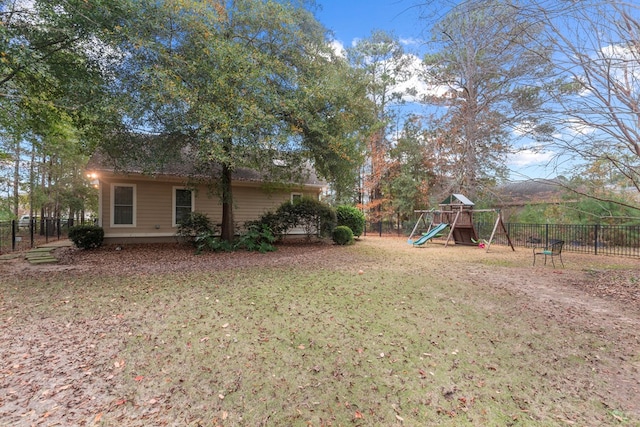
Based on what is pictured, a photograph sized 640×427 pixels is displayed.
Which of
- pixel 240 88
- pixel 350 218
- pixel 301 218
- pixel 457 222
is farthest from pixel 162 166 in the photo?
pixel 457 222

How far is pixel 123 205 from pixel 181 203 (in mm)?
1948

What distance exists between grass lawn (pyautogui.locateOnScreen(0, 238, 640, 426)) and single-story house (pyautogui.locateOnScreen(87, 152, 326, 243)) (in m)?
5.86

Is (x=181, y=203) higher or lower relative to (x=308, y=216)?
higher

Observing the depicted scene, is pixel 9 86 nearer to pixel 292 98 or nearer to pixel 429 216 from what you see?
pixel 292 98

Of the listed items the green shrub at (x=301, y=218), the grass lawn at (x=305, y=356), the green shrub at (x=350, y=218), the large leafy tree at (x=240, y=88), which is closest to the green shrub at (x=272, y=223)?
the green shrub at (x=301, y=218)

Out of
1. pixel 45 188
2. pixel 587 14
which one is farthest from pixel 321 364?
pixel 45 188

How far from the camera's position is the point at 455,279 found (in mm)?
6113

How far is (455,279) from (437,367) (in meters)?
3.56

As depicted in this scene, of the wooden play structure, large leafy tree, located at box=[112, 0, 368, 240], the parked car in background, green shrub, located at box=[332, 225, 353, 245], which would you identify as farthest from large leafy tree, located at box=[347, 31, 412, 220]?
the parked car in background

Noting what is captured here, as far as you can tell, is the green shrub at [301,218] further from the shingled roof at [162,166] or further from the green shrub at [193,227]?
the green shrub at [193,227]

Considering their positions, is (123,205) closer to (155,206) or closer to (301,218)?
(155,206)

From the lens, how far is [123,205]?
10984 millimetres

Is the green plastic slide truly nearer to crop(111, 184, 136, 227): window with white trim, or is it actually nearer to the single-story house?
the single-story house

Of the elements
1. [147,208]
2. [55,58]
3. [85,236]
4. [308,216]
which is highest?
[55,58]
